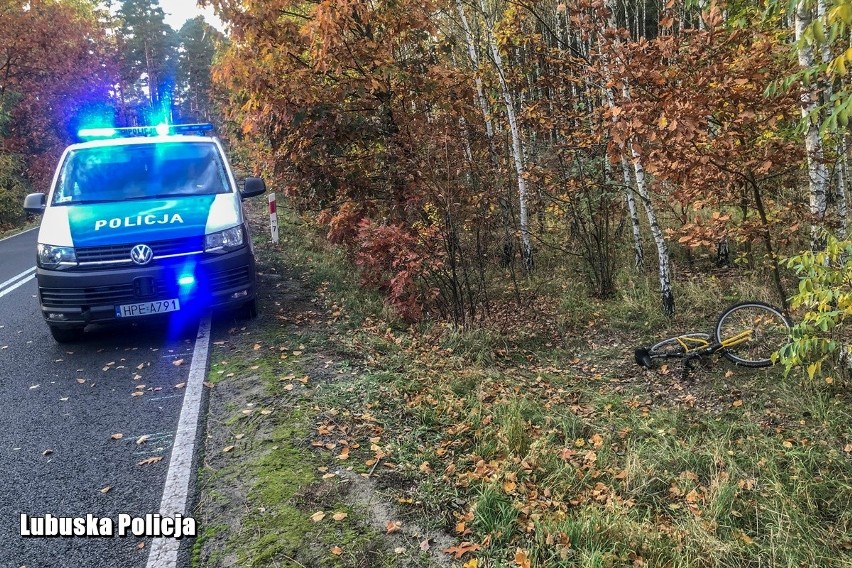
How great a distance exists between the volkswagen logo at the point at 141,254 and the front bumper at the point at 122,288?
2.5 inches

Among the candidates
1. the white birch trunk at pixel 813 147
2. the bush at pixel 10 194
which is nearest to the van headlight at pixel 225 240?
the white birch trunk at pixel 813 147

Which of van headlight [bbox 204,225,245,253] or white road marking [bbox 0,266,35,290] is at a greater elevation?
van headlight [bbox 204,225,245,253]

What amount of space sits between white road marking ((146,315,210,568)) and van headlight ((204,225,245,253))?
1129 millimetres

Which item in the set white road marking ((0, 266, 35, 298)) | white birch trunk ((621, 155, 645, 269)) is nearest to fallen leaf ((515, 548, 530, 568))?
white birch trunk ((621, 155, 645, 269))

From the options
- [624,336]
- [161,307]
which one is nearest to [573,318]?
[624,336]

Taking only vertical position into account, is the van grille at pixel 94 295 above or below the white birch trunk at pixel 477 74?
below

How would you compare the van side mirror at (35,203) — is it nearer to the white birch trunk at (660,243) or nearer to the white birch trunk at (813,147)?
the white birch trunk at (660,243)

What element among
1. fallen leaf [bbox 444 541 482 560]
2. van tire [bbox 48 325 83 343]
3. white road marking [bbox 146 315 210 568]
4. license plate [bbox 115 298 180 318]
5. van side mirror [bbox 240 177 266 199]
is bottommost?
fallen leaf [bbox 444 541 482 560]

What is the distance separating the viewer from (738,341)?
585 centimetres

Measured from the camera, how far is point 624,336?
7.26 meters

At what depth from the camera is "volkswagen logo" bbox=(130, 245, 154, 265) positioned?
5770 mm

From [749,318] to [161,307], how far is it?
19.9 feet

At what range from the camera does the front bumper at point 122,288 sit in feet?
18.7

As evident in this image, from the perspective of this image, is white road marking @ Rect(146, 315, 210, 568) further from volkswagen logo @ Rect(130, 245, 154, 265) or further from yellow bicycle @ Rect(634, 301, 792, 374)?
yellow bicycle @ Rect(634, 301, 792, 374)
